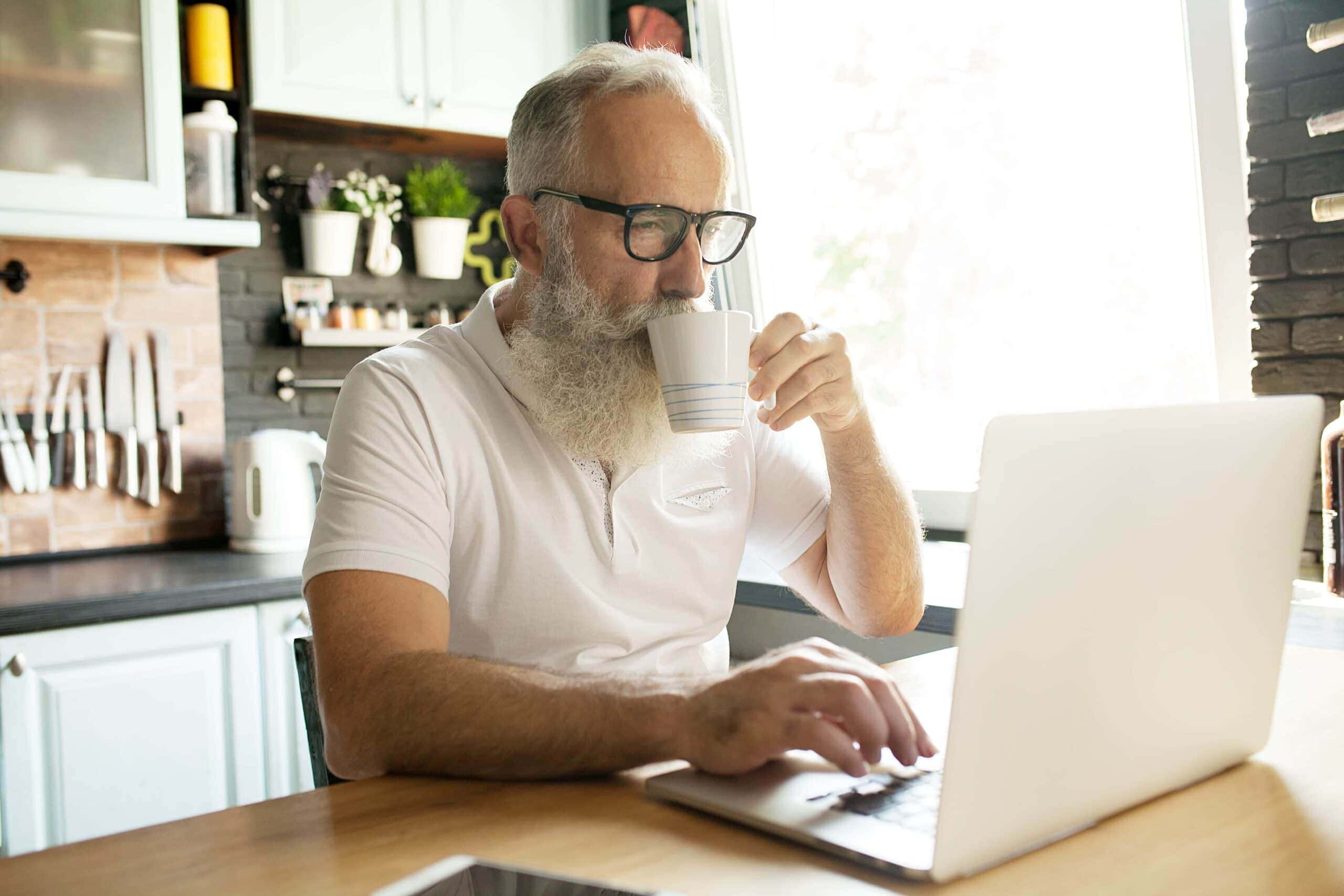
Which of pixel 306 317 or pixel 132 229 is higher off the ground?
pixel 132 229

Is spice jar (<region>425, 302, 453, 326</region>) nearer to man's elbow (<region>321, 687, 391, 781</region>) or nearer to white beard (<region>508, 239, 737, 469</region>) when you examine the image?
white beard (<region>508, 239, 737, 469</region>)

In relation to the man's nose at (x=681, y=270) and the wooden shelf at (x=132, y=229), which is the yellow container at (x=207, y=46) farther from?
the man's nose at (x=681, y=270)

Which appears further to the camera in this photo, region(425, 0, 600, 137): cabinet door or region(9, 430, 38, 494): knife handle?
region(425, 0, 600, 137): cabinet door

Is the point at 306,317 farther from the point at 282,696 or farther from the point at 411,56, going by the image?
the point at 282,696

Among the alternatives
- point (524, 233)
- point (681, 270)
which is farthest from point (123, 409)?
point (681, 270)

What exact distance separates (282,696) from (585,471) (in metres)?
1.31

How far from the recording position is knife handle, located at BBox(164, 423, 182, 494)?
108 inches

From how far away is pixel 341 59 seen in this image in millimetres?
2857

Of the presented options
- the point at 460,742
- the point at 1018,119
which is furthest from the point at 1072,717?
the point at 1018,119

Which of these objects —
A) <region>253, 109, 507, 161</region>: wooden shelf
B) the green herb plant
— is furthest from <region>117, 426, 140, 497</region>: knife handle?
the green herb plant

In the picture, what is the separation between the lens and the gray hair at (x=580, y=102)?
1.39m

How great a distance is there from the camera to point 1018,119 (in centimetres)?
242

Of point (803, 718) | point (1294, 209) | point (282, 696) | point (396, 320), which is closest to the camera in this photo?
point (803, 718)

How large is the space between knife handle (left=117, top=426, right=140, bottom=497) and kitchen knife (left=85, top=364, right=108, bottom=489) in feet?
0.15
